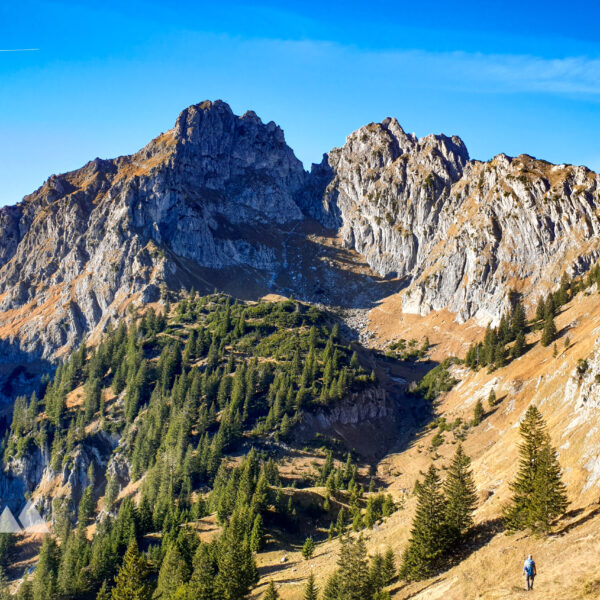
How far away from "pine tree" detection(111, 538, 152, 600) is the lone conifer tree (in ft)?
147

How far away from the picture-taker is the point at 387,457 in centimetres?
12462

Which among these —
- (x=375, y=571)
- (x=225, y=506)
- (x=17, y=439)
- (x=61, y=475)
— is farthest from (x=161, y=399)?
(x=375, y=571)

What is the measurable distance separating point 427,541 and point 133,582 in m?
37.9

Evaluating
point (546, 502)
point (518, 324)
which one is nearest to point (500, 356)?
point (518, 324)

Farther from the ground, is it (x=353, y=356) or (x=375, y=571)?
(x=353, y=356)

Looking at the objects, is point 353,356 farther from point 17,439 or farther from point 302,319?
point 17,439

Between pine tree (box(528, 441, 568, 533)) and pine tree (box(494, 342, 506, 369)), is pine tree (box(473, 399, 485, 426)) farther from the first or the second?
pine tree (box(528, 441, 568, 533))

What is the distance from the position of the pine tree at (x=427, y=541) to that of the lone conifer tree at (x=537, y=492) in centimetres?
681

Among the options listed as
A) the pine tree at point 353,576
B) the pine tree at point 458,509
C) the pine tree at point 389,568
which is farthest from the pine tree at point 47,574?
the pine tree at point 458,509

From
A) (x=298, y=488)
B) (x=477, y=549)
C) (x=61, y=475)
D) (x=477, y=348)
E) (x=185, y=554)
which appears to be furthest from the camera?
(x=477, y=348)

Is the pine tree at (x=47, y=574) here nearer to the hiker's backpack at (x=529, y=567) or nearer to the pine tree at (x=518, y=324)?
the hiker's backpack at (x=529, y=567)

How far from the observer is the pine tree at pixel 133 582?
60.4m

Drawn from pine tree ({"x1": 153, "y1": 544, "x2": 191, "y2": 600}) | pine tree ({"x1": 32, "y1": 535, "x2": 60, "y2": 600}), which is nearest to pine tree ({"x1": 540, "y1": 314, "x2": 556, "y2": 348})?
pine tree ({"x1": 153, "y1": 544, "x2": 191, "y2": 600})

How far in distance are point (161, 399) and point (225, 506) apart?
62.5 metres
